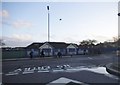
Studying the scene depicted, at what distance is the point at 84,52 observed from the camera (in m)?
62.9

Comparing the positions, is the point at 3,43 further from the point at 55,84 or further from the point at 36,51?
the point at 55,84

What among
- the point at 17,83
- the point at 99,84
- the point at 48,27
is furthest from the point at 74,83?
the point at 48,27

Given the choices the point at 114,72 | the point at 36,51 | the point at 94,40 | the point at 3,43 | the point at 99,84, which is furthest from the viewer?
the point at 94,40

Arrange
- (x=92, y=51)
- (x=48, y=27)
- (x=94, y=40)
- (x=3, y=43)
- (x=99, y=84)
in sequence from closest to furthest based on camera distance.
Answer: (x=99, y=84) < (x=48, y=27) < (x=92, y=51) < (x=3, y=43) < (x=94, y=40)

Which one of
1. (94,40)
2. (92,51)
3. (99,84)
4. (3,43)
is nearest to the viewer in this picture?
(99,84)

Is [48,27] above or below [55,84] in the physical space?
above

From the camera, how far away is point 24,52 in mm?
49625

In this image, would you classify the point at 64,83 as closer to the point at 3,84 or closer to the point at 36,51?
the point at 3,84

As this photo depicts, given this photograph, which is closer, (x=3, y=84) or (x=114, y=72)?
(x=3, y=84)

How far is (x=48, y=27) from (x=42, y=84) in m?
37.1

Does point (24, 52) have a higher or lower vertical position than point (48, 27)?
lower

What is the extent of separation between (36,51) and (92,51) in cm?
1761

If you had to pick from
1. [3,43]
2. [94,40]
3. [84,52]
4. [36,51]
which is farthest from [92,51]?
[94,40]

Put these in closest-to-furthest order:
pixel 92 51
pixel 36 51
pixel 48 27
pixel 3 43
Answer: pixel 48 27, pixel 36 51, pixel 92 51, pixel 3 43
